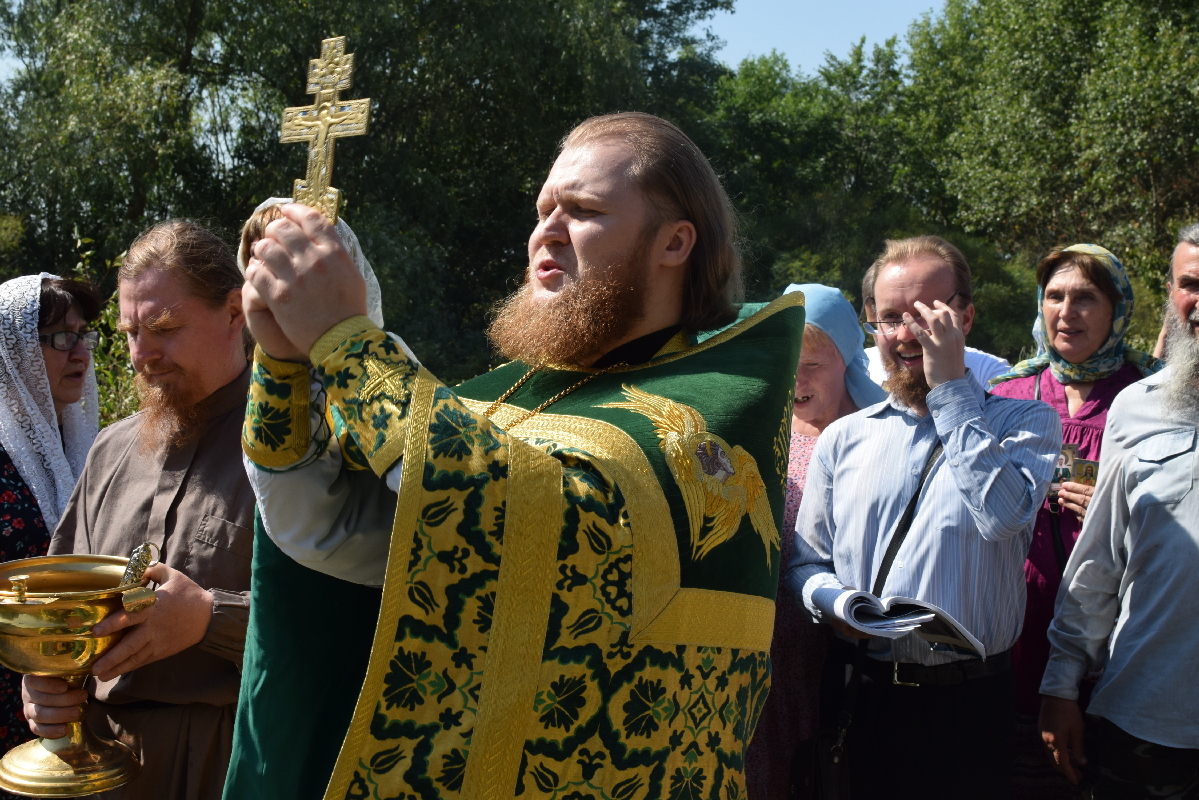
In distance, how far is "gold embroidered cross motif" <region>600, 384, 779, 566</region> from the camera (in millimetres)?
1728

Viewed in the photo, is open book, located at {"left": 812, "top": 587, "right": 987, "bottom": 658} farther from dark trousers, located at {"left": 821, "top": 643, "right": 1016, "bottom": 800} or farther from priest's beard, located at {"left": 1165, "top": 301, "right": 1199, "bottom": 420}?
priest's beard, located at {"left": 1165, "top": 301, "right": 1199, "bottom": 420}

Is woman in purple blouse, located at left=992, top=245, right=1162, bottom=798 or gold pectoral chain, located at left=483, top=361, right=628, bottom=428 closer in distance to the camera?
gold pectoral chain, located at left=483, top=361, right=628, bottom=428

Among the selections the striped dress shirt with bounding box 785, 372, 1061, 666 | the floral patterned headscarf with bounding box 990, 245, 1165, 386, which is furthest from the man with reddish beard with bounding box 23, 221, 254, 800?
the floral patterned headscarf with bounding box 990, 245, 1165, 386

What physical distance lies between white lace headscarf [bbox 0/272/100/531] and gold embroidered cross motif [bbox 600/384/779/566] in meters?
2.42

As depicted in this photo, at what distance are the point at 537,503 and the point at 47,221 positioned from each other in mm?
18897

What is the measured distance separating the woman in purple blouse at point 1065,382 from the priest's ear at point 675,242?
2.00m

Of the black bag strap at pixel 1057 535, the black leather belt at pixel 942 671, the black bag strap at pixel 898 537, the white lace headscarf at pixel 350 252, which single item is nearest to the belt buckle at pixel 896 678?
the black leather belt at pixel 942 671

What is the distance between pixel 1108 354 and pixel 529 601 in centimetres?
324

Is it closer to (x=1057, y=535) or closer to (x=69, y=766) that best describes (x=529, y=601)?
(x=69, y=766)

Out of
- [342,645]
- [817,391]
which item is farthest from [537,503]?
[817,391]

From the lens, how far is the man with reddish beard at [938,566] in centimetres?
296

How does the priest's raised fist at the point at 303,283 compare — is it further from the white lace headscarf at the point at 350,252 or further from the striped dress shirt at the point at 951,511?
the striped dress shirt at the point at 951,511

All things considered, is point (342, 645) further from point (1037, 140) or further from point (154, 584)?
point (1037, 140)

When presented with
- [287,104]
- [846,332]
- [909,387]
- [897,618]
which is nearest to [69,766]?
[897,618]
